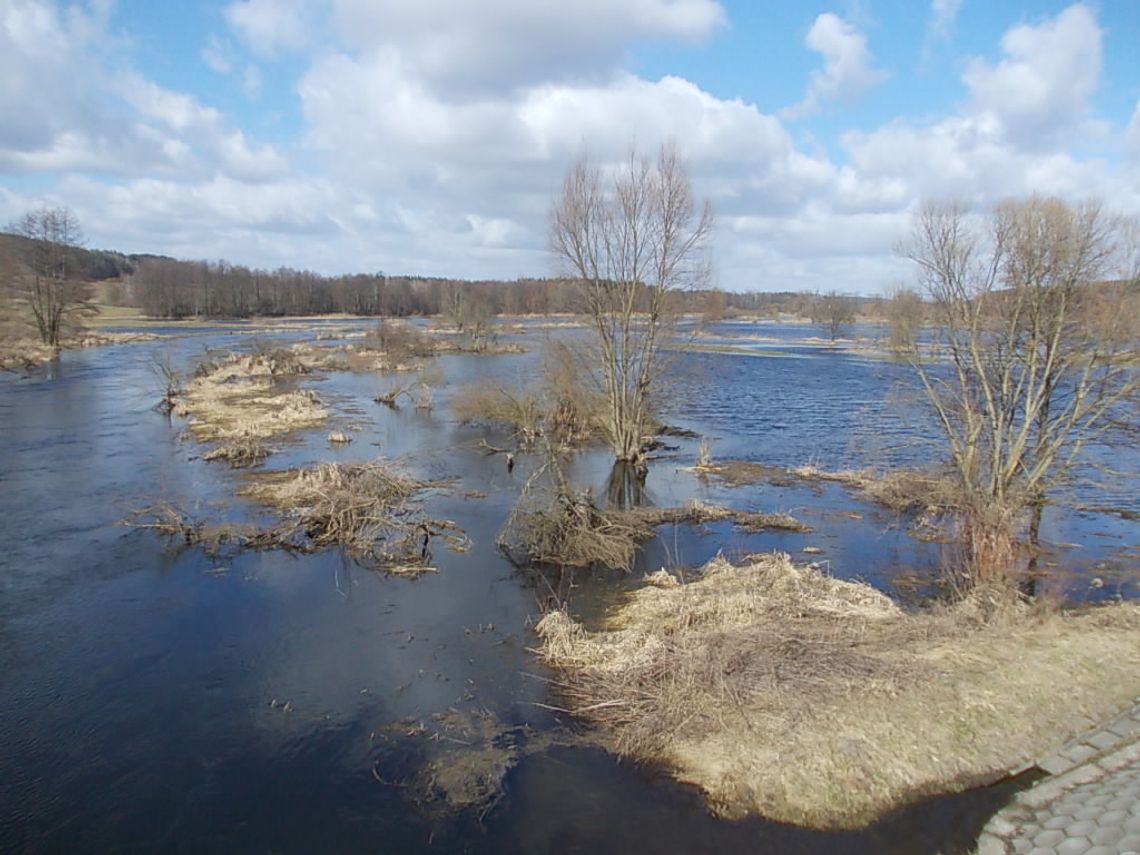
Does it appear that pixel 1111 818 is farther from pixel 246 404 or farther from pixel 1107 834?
pixel 246 404

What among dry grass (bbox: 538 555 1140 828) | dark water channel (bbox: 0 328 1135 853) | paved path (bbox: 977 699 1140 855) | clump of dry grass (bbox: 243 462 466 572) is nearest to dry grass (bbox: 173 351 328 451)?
dark water channel (bbox: 0 328 1135 853)

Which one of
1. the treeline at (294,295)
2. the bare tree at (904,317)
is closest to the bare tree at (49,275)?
the treeline at (294,295)

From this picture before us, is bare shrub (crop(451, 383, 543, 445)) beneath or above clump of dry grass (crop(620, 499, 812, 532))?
above

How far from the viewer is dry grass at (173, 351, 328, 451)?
26.3 meters

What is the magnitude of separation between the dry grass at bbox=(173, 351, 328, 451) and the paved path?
844 inches

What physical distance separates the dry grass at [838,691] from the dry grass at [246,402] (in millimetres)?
17192

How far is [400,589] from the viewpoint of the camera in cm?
1320

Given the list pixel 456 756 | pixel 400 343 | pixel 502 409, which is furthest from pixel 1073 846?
pixel 400 343

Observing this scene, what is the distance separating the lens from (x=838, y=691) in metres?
8.58

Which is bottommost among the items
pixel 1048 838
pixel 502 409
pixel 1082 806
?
pixel 1048 838

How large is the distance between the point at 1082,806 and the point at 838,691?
8.01ft

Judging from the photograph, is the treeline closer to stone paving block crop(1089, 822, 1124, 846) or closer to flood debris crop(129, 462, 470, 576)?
flood debris crop(129, 462, 470, 576)

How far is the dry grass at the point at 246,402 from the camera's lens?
26.3 meters

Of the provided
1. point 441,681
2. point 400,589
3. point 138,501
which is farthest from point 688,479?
point 138,501
